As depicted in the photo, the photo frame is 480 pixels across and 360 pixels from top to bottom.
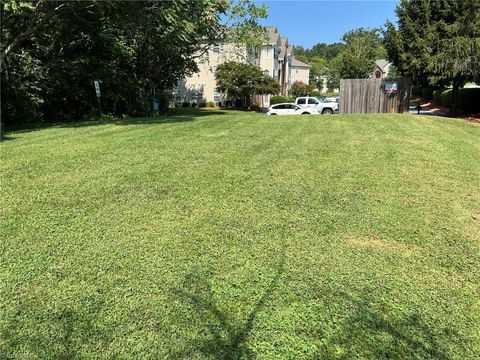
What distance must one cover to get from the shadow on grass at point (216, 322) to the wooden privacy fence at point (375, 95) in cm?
1794

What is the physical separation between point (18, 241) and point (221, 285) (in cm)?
180

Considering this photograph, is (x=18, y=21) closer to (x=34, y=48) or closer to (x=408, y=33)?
(x=34, y=48)

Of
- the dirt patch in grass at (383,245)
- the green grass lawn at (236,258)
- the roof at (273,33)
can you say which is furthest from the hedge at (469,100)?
the roof at (273,33)

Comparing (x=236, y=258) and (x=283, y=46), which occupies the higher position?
(x=283, y=46)

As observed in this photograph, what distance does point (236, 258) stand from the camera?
316 centimetres

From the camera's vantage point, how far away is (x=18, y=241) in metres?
3.30

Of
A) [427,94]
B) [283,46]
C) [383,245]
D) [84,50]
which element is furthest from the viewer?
[283,46]

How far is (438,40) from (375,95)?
3.71 metres

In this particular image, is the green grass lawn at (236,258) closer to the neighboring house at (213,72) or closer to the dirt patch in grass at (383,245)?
the dirt patch in grass at (383,245)

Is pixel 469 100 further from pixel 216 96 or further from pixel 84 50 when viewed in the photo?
pixel 216 96

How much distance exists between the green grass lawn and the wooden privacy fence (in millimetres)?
14082

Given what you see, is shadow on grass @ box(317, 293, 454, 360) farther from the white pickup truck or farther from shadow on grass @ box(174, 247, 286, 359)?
the white pickup truck

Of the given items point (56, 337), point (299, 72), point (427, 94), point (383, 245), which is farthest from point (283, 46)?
point (56, 337)

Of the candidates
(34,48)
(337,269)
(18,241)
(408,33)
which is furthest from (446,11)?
(18,241)
